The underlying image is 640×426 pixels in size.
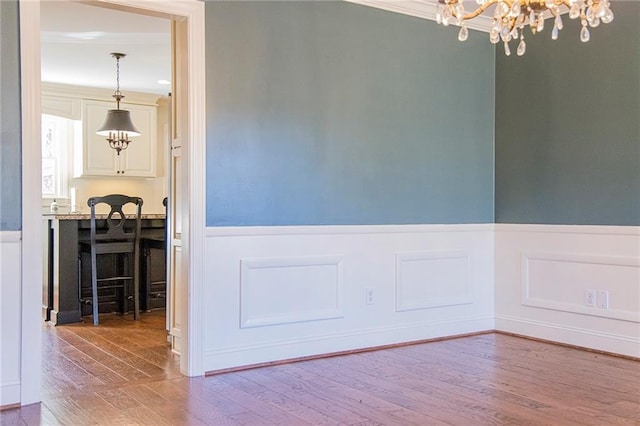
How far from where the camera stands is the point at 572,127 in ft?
14.6

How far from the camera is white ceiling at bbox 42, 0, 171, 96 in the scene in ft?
16.2

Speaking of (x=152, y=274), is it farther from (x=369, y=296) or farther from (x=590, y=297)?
(x=590, y=297)

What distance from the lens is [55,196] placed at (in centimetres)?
826

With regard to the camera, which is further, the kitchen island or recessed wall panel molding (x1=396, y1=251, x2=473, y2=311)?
the kitchen island

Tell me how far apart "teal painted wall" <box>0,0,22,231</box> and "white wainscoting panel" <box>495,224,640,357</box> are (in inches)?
138

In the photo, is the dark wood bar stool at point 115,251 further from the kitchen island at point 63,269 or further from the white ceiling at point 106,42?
the white ceiling at point 106,42

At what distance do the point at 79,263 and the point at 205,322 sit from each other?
2530 mm

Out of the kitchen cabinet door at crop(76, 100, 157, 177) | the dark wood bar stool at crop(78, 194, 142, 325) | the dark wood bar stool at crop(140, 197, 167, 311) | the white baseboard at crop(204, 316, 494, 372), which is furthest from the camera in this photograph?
the kitchen cabinet door at crop(76, 100, 157, 177)

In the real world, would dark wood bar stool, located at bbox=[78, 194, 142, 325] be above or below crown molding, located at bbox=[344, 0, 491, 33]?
below

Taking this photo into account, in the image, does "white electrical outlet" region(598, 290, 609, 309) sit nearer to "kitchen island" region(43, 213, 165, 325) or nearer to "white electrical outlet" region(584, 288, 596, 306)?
"white electrical outlet" region(584, 288, 596, 306)

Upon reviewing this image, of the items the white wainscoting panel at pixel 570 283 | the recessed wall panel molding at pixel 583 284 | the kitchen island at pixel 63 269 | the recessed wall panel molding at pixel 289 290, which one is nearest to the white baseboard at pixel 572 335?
the white wainscoting panel at pixel 570 283

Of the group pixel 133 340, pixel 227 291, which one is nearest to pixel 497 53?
pixel 227 291

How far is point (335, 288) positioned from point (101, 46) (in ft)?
11.8

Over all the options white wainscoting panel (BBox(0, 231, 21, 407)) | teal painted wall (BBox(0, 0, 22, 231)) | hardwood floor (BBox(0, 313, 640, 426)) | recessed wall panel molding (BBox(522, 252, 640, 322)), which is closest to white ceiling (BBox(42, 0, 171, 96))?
teal painted wall (BBox(0, 0, 22, 231))
